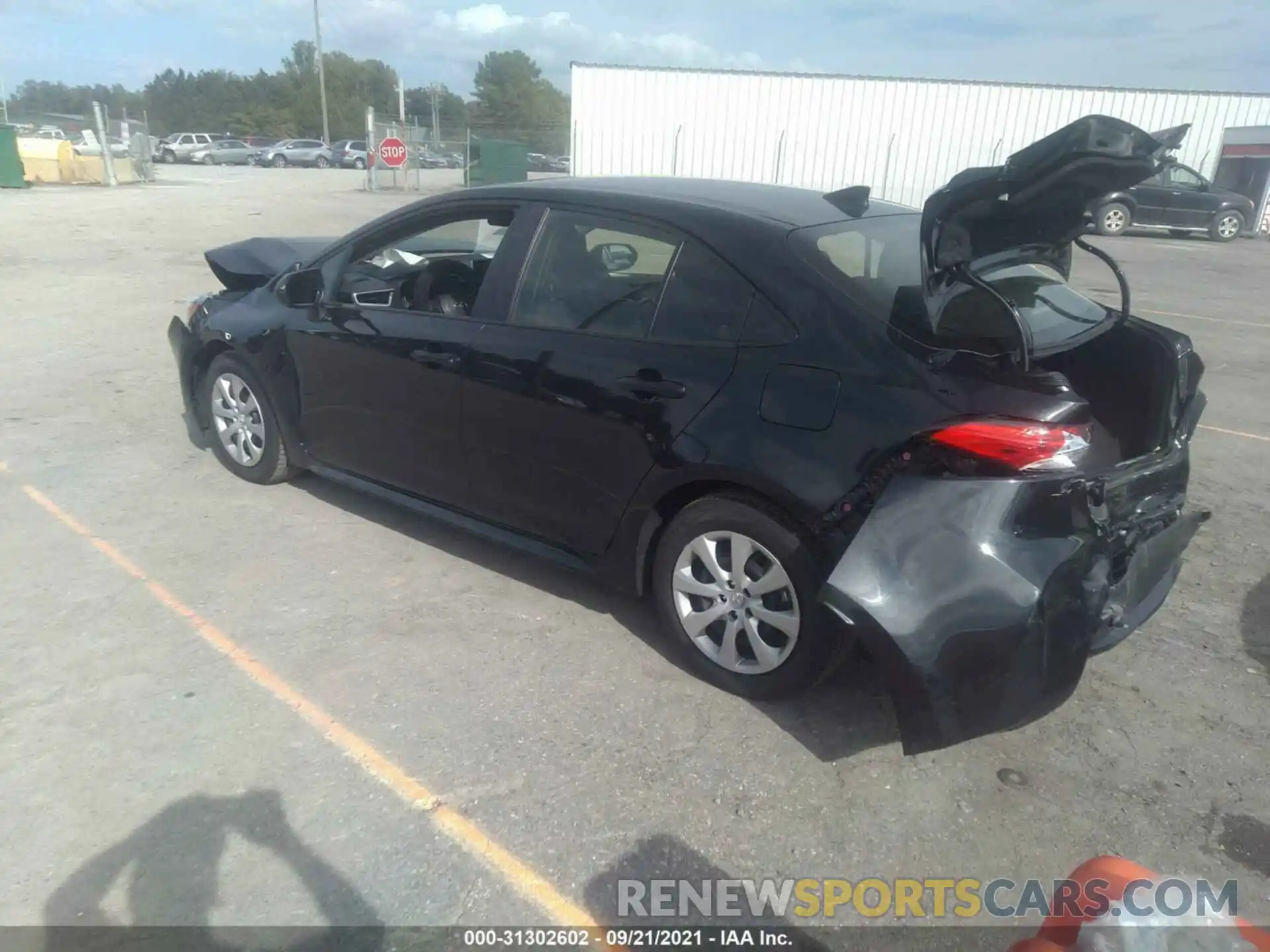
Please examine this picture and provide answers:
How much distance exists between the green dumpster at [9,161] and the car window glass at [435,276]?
86.6 feet

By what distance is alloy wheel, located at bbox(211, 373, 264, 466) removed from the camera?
192 inches

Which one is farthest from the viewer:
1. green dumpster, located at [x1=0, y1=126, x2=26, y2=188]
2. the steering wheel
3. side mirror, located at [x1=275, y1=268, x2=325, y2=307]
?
green dumpster, located at [x1=0, y1=126, x2=26, y2=188]

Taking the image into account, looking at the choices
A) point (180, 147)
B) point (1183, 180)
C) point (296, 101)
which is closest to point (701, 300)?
point (1183, 180)

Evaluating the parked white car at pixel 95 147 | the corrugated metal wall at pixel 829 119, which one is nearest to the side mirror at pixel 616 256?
the corrugated metal wall at pixel 829 119

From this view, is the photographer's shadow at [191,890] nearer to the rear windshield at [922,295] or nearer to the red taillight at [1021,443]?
the red taillight at [1021,443]

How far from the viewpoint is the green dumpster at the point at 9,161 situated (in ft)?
81.0

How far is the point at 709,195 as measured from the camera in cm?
356

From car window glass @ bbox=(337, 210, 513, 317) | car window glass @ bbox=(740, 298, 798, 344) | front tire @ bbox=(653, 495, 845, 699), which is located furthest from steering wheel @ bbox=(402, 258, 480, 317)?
front tire @ bbox=(653, 495, 845, 699)

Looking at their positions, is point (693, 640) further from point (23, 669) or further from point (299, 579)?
point (23, 669)

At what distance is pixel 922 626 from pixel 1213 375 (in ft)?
23.2

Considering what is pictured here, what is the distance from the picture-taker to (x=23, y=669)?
3318 mm

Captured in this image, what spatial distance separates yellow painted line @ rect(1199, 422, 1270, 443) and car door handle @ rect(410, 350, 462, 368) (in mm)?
5406

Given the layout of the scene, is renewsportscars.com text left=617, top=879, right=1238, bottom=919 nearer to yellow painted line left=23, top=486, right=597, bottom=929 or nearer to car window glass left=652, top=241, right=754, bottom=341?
yellow painted line left=23, top=486, right=597, bottom=929

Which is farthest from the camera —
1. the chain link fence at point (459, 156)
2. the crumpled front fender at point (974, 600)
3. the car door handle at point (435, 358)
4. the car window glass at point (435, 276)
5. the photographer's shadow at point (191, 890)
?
the chain link fence at point (459, 156)
